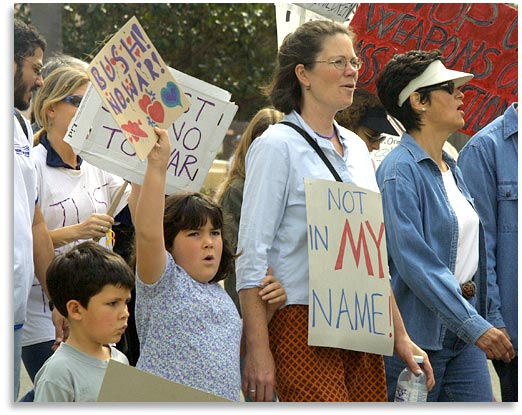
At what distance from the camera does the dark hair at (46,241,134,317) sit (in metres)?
2.94

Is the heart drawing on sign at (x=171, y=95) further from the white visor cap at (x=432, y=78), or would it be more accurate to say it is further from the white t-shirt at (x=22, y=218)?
the white visor cap at (x=432, y=78)

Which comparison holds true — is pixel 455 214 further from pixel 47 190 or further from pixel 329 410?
pixel 47 190

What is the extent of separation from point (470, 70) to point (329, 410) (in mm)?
1670

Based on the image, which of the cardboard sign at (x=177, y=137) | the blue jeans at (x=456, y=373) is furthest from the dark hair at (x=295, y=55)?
the blue jeans at (x=456, y=373)

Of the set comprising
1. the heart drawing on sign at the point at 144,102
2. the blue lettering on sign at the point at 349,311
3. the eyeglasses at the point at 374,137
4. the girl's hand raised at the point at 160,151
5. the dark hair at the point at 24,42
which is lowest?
the blue lettering on sign at the point at 349,311

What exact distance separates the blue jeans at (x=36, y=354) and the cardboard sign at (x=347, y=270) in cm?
93

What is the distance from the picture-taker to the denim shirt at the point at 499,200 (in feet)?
11.9

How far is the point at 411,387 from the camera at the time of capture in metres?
3.23

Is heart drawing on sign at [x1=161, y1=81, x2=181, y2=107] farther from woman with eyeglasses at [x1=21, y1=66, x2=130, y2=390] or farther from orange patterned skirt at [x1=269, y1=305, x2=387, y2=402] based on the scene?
orange patterned skirt at [x1=269, y1=305, x2=387, y2=402]

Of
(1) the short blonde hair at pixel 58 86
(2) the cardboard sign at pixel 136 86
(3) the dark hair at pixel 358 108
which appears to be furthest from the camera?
(3) the dark hair at pixel 358 108

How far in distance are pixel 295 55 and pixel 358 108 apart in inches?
36.1

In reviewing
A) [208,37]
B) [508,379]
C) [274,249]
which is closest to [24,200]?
[274,249]

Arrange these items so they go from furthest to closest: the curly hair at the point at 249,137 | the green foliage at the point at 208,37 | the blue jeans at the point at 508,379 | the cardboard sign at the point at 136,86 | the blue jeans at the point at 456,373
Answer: the green foliage at the point at 208,37 < the curly hair at the point at 249,137 < the blue jeans at the point at 508,379 < the blue jeans at the point at 456,373 < the cardboard sign at the point at 136,86

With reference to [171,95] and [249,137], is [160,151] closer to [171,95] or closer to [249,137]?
[171,95]
